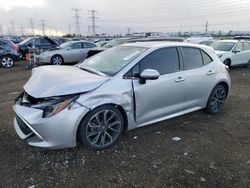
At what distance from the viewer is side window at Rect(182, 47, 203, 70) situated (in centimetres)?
440

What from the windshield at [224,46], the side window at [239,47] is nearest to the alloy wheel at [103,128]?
the windshield at [224,46]

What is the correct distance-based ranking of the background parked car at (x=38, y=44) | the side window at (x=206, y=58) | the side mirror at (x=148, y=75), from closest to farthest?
1. the side mirror at (x=148, y=75)
2. the side window at (x=206, y=58)
3. the background parked car at (x=38, y=44)

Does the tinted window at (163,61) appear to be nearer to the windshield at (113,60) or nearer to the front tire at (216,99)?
the windshield at (113,60)

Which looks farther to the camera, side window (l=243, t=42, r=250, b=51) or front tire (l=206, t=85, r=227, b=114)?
side window (l=243, t=42, r=250, b=51)

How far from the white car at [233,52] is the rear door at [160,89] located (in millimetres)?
7826

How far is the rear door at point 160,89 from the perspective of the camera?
3746 mm

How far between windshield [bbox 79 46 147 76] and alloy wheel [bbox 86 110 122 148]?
66 cm

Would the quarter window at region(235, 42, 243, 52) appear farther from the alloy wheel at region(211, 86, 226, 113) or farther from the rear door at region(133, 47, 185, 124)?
the rear door at region(133, 47, 185, 124)

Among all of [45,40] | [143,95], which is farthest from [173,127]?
[45,40]

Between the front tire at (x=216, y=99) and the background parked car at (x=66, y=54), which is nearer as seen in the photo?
the front tire at (x=216, y=99)

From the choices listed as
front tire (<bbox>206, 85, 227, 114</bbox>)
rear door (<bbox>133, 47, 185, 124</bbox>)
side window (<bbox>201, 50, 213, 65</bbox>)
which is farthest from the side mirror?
front tire (<bbox>206, 85, 227, 114</bbox>)

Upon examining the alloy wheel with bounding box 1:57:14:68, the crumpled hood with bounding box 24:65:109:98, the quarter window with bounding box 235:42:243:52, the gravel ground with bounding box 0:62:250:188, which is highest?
the quarter window with bounding box 235:42:243:52

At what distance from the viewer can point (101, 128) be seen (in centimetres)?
350

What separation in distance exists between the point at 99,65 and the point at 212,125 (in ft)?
7.99
